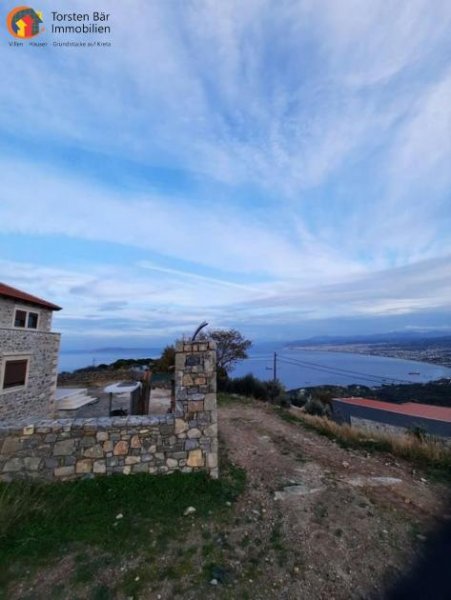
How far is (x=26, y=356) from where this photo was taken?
1212cm

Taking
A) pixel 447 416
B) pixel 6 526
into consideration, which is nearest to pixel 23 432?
pixel 6 526

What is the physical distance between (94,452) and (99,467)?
0.29 m

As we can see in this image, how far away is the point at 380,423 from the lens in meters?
15.8

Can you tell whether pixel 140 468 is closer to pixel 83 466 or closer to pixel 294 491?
pixel 83 466

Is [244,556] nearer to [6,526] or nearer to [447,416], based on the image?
[6,526]

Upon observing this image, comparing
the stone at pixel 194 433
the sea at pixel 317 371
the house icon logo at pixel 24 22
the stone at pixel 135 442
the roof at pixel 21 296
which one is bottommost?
the sea at pixel 317 371

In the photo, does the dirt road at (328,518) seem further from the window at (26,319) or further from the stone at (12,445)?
the window at (26,319)

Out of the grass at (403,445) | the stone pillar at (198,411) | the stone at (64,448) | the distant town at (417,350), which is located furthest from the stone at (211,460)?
the distant town at (417,350)

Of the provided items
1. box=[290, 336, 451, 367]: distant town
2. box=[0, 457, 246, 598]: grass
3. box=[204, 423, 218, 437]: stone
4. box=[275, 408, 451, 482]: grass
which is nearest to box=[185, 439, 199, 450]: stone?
box=[204, 423, 218, 437]: stone

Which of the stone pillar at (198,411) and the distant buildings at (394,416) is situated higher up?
the stone pillar at (198,411)

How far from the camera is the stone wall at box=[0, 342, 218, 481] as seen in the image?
5.07 m

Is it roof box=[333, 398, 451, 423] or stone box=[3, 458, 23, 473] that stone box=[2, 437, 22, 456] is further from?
roof box=[333, 398, 451, 423]

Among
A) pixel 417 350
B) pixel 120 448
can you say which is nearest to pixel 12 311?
pixel 120 448

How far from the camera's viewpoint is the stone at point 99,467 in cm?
518
